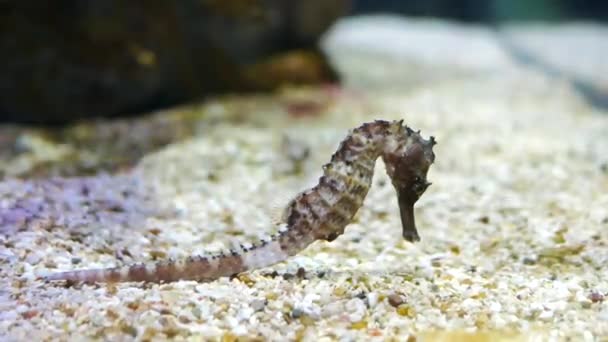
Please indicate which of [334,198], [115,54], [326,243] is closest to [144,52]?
[115,54]

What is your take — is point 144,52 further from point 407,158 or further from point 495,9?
point 495,9

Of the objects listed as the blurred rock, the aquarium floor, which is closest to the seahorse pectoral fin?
the aquarium floor

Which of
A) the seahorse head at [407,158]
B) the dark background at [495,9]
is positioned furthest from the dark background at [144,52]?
the dark background at [495,9]

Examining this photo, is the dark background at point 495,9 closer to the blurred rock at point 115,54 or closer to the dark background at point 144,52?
the dark background at point 144,52

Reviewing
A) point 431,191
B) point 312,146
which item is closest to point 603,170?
point 431,191

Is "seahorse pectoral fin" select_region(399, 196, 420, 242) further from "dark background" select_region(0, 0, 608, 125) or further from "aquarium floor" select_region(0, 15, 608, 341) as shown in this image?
"dark background" select_region(0, 0, 608, 125)

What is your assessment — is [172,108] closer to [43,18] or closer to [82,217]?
[43,18]
